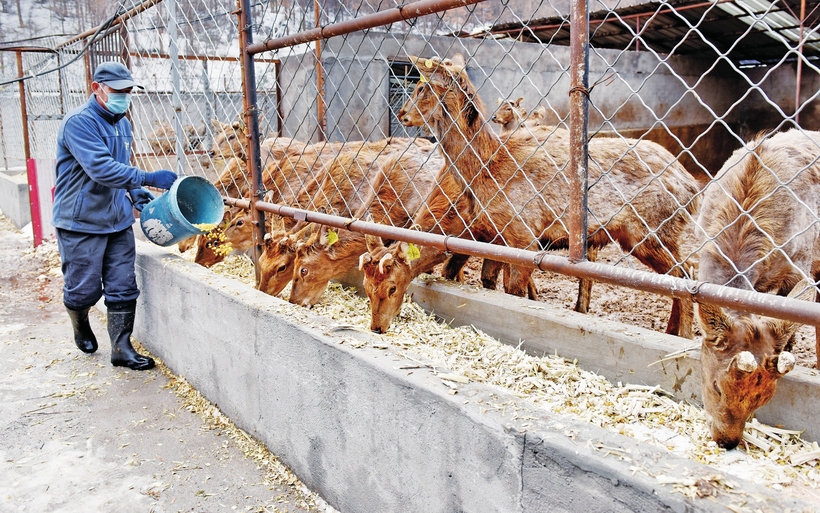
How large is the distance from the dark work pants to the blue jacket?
109mm

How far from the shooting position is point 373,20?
135 inches

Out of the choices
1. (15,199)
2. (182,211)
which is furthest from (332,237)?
(15,199)

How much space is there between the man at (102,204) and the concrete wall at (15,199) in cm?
812

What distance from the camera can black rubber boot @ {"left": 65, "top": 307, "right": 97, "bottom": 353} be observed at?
5367 mm

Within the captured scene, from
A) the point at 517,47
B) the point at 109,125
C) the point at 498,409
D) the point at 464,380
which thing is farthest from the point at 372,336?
the point at 517,47

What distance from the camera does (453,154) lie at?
5551mm

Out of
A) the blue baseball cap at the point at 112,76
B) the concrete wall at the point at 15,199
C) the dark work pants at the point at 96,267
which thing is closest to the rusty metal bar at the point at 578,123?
the blue baseball cap at the point at 112,76

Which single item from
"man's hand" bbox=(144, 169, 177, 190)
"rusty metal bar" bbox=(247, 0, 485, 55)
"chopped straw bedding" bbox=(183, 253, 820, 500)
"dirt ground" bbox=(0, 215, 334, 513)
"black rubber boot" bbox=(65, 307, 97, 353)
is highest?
"rusty metal bar" bbox=(247, 0, 485, 55)

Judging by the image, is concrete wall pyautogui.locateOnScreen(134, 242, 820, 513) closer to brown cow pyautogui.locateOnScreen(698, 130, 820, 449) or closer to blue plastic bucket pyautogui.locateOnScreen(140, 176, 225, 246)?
blue plastic bucket pyautogui.locateOnScreen(140, 176, 225, 246)

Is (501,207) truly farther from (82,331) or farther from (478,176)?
(82,331)

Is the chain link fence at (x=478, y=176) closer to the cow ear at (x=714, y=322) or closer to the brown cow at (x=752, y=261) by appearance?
the brown cow at (x=752, y=261)

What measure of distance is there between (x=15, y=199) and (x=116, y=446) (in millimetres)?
10410

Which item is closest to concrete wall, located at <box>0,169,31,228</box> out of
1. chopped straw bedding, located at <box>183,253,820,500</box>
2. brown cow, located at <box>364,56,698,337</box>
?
brown cow, located at <box>364,56,698,337</box>

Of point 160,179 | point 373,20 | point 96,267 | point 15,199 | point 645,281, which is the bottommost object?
point 15,199
